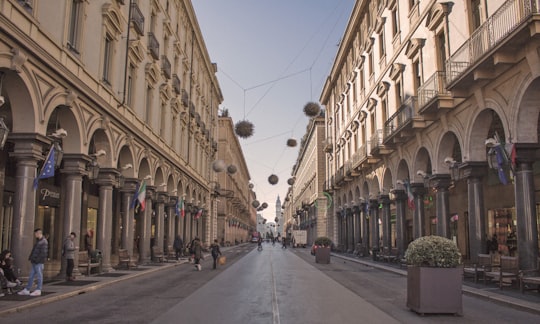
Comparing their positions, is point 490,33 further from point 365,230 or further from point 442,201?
point 365,230

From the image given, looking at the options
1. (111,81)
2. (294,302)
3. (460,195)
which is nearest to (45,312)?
(294,302)

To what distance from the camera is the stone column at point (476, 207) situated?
18000 mm

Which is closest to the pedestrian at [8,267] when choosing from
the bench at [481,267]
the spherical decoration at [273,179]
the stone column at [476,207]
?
the bench at [481,267]

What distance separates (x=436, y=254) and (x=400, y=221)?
18.3 meters

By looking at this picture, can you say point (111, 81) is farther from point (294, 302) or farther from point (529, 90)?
point (529, 90)

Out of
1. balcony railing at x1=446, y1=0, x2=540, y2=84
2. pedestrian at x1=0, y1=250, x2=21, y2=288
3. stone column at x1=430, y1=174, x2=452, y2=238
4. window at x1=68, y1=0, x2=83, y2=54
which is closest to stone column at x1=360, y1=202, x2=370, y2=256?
stone column at x1=430, y1=174, x2=452, y2=238

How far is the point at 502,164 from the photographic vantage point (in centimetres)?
1506

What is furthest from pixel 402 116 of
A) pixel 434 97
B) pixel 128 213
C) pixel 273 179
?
pixel 273 179

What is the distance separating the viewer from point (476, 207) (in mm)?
18219

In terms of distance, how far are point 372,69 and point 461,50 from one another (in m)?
17.7

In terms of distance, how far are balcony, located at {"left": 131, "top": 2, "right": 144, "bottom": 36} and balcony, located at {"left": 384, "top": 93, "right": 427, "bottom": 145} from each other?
45.6 feet

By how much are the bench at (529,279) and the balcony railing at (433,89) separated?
794 centimetres

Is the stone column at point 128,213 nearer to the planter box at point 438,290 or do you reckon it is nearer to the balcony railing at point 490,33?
the balcony railing at point 490,33

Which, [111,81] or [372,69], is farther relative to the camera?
[372,69]
